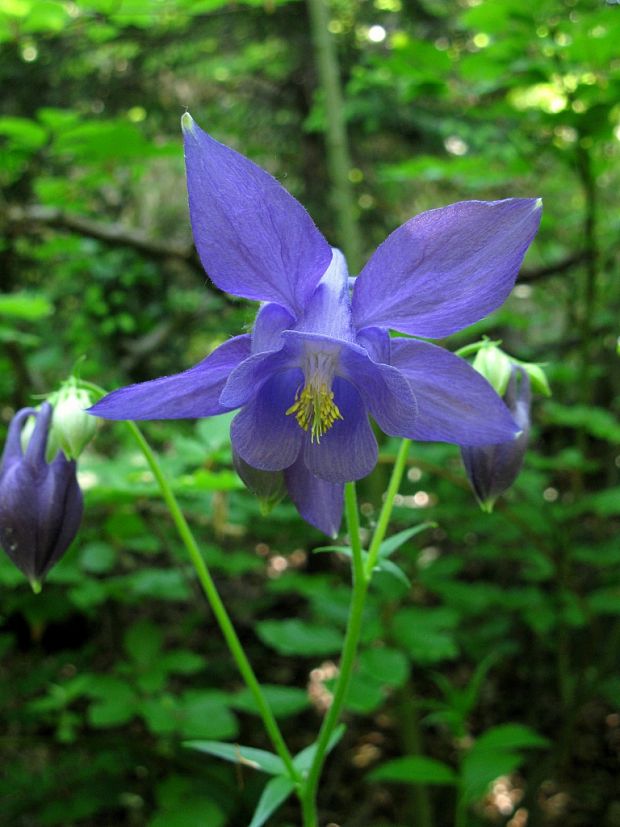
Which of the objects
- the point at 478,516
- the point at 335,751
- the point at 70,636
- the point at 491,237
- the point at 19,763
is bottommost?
the point at 335,751

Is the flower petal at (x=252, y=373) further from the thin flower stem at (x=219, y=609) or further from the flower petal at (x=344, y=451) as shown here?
the thin flower stem at (x=219, y=609)

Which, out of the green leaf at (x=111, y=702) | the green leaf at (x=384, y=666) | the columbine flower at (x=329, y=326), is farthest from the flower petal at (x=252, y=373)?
the green leaf at (x=111, y=702)

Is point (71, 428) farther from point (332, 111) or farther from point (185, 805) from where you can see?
point (332, 111)

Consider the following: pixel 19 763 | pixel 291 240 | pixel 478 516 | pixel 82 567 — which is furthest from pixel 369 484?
pixel 291 240

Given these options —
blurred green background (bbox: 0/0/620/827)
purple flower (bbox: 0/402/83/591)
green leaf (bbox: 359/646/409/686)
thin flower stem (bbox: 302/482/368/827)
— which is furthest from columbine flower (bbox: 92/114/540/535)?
green leaf (bbox: 359/646/409/686)

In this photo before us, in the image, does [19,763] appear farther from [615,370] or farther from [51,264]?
[615,370]

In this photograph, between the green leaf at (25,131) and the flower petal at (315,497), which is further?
the green leaf at (25,131)
